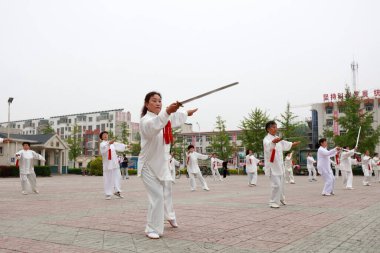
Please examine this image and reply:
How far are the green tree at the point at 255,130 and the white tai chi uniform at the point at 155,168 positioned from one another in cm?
3964

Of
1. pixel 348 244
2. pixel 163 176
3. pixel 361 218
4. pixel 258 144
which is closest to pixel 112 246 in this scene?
pixel 163 176

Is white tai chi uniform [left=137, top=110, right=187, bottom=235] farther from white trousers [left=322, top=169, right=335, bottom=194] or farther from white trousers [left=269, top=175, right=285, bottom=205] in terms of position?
white trousers [left=322, top=169, right=335, bottom=194]

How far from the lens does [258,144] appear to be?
44.8 metres

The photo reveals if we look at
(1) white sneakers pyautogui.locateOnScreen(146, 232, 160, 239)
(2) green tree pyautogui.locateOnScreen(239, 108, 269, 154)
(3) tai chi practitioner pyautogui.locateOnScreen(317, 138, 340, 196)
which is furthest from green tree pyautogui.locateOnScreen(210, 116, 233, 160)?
(1) white sneakers pyautogui.locateOnScreen(146, 232, 160, 239)

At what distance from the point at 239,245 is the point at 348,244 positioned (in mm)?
1327

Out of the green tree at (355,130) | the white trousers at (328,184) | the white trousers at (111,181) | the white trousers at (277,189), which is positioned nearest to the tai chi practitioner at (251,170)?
the white trousers at (328,184)

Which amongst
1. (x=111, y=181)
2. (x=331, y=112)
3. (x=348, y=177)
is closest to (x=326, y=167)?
(x=348, y=177)

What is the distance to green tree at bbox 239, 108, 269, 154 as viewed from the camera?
147 feet

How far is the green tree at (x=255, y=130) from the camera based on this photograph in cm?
4491

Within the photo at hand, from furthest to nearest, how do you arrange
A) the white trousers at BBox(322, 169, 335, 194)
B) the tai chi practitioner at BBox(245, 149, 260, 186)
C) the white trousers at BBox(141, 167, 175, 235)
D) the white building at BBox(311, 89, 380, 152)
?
the white building at BBox(311, 89, 380, 152) → the tai chi practitioner at BBox(245, 149, 260, 186) → the white trousers at BBox(322, 169, 335, 194) → the white trousers at BBox(141, 167, 175, 235)

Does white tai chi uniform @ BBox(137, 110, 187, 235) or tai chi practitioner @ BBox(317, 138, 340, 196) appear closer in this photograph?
white tai chi uniform @ BBox(137, 110, 187, 235)

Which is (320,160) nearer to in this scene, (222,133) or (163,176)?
(163,176)

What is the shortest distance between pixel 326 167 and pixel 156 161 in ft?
29.8

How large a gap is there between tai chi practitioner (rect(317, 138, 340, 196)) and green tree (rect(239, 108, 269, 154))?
103ft
